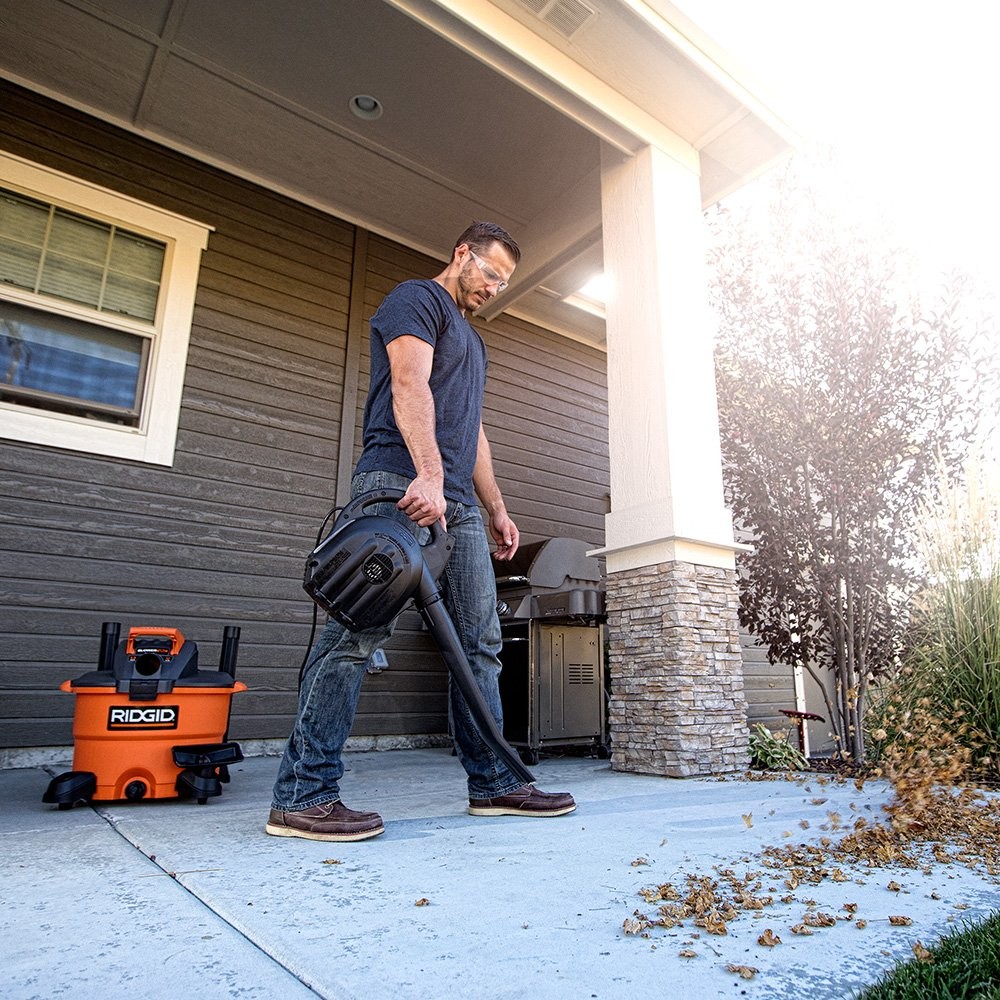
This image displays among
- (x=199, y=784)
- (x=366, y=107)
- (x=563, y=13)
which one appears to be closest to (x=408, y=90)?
(x=366, y=107)

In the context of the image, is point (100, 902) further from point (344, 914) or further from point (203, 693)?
point (203, 693)

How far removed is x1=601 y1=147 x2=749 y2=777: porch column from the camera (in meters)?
3.07

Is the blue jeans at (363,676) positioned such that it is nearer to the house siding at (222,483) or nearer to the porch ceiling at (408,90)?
the house siding at (222,483)

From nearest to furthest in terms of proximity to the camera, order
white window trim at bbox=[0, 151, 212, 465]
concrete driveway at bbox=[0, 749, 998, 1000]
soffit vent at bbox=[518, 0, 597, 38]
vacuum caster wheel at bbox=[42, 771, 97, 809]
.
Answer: concrete driveway at bbox=[0, 749, 998, 1000] < vacuum caster wheel at bbox=[42, 771, 97, 809] < soffit vent at bbox=[518, 0, 597, 38] < white window trim at bbox=[0, 151, 212, 465]

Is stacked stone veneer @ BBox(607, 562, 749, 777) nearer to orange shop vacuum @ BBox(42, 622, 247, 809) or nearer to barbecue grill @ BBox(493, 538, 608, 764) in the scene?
barbecue grill @ BBox(493, 538, 608, 764)

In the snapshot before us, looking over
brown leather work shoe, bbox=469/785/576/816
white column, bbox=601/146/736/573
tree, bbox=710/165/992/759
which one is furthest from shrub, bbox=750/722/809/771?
brown leather work shoe, bbox=469/785/576/816

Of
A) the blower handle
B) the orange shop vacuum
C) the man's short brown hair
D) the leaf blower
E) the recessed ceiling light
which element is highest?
the recessed ceiling light

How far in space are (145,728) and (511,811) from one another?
1.14 metres

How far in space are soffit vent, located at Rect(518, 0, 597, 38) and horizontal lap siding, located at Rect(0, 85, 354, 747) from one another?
6.35 feet

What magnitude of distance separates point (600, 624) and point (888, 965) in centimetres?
297

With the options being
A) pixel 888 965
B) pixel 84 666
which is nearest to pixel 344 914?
pixel 888 965

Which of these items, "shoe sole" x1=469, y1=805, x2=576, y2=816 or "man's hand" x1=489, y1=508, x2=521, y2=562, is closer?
"shoe sole" x1=469, y1=805, x2=576, y2=816

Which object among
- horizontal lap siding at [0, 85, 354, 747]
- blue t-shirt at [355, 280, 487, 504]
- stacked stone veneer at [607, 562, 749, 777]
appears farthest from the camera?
horizontal lap siding at [0, 85, 354, 747]

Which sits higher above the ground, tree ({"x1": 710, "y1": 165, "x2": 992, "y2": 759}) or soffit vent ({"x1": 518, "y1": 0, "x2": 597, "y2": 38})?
soffit vent ({"x1": 518, "y1": 0, "x2": 597, "y2": 38})
